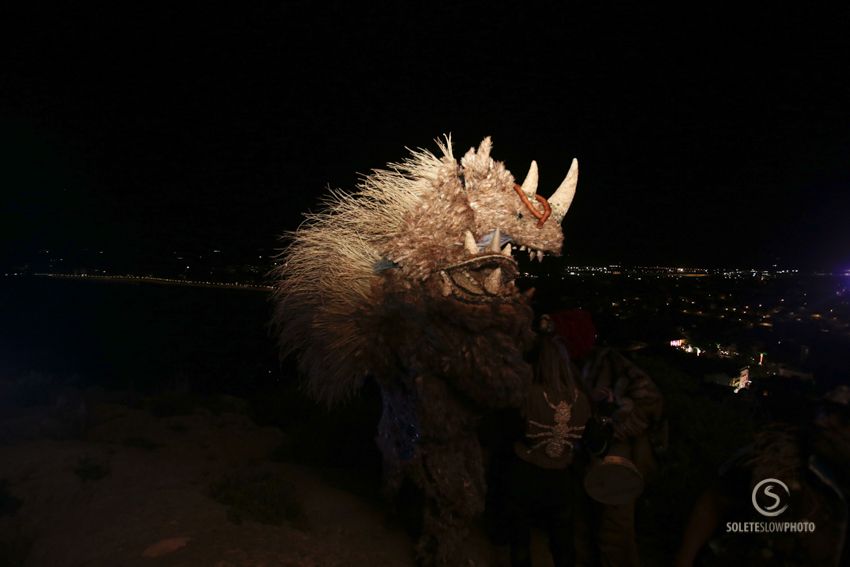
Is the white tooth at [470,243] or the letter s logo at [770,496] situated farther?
the white tooth at [470,243]

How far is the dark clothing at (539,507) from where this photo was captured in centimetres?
310

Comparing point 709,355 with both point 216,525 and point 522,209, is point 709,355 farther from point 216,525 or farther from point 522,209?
point 216,525

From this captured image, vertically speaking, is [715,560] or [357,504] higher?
[715,560]

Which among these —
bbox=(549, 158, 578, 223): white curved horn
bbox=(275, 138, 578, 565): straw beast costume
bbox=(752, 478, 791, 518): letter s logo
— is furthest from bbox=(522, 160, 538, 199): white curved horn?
bbox=(752, 478, 791, 518): letter s logo

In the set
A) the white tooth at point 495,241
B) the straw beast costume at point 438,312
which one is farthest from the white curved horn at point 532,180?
the white tooth at point 495,241

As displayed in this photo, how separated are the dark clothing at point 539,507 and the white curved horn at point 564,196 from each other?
1.69 metres

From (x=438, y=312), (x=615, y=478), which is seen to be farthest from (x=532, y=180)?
(x=615, y=478)

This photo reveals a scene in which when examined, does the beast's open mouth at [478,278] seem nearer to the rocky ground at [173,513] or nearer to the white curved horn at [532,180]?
the white curved horn at [532,180]

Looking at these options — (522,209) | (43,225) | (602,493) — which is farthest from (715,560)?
(43,225)

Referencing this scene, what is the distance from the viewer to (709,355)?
12180mm

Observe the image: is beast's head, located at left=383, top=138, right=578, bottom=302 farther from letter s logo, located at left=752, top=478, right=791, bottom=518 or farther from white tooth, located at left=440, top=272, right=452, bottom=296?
letter s logo, located at left=752, top=478, right=791, bottom=518

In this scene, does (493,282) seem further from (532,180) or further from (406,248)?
(532,180)

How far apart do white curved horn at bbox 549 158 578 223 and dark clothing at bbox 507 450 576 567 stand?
1694 millimetres

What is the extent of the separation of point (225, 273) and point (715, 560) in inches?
1171
